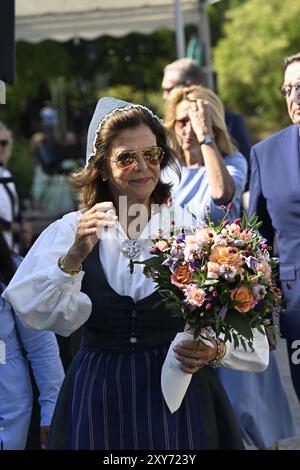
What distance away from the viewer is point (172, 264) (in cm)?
335

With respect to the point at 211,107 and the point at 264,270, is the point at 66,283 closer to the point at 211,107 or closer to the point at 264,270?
the point at 264,270

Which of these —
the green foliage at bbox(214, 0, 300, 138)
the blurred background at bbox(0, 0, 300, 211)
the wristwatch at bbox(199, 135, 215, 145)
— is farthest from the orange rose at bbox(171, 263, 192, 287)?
the green foliage at bbox(214, 0, 300, 138)

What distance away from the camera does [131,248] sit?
3760 mm

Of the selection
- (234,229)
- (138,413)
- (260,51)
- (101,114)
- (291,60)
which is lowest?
(138,413)

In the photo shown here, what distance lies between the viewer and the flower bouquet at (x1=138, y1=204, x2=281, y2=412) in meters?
3.31

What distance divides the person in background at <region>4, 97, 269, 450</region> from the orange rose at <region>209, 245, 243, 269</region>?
0.86 feet

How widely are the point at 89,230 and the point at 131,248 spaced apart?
0.35 metres

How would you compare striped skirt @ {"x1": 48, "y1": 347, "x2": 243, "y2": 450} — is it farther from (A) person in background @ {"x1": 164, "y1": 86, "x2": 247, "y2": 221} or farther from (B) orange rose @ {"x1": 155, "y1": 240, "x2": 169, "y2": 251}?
(A) person in background @ {"x1": 164, "y1": 86, "x2": 247, "y2": 221}

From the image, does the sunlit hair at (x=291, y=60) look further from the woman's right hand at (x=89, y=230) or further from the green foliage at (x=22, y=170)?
the green foliage at (x=22, y=170)

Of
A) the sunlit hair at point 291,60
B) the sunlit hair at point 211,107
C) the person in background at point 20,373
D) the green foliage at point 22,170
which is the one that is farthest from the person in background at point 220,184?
the green foliage at point 22,170

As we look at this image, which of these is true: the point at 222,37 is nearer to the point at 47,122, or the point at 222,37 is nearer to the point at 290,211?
the point at 47,122

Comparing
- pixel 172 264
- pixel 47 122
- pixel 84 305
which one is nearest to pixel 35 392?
pixel 84 305

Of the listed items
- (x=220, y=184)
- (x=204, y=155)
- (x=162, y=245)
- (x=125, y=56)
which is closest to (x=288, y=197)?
(x=220, y=184)
